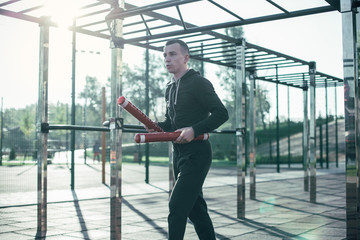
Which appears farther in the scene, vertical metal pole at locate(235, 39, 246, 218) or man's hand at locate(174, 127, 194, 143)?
vertical metal pole at locate(235, 39, 246, 218)

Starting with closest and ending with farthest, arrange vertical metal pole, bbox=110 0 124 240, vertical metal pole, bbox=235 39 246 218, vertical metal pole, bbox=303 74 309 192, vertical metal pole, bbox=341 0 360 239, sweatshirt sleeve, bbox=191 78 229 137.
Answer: sweatshirt sleeve, bbox=191 78 229 137, vertical metal pole, bbox=341 0 360 239, vertical metal pole, bbox=110 0 124 240, vertical metal pole, bbox=235 39 246 218, vertical metal pole, bbox=303 74 309 192

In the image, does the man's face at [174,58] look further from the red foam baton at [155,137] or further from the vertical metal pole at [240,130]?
the vertical metal pole at [240,130]

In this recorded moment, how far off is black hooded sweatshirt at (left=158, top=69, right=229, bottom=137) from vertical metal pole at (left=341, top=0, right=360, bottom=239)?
1.01m

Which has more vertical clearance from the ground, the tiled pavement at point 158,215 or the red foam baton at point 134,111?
the red foam baton at point 134,111

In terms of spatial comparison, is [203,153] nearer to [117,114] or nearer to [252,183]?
[117,114]

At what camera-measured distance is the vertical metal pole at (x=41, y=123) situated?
559 centimetres

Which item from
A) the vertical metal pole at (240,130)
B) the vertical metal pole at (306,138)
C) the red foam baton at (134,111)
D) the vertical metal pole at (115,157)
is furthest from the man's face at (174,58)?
the vertical metal pole at (306,138)

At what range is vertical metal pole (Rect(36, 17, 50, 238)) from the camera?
18.3 feet

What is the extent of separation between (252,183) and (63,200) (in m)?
3.85

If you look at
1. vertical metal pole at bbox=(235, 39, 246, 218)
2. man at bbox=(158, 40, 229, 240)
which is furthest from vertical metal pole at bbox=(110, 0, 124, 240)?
vertical metal pole at bbox=(235, 39, 246, 218)

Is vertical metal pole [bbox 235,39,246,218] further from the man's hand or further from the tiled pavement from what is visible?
the man's hand

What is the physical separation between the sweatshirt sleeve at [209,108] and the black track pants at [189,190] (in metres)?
0.21

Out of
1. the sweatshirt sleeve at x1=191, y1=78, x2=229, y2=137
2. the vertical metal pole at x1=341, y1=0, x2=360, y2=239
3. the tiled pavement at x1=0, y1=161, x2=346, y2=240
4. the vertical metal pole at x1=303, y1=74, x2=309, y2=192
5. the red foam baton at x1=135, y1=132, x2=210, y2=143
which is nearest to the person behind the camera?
the red foam baton at x1=135, y1=132, x2=210, y2=143

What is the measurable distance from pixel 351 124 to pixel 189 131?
135 centimetres
